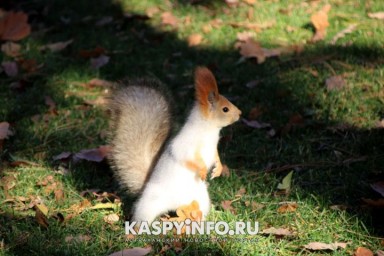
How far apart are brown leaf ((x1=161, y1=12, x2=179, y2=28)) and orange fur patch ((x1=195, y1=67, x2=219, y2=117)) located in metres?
2.91

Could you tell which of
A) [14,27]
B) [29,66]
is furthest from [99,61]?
[14,27]

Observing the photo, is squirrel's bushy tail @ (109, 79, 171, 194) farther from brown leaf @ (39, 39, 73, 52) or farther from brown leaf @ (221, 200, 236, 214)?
brown leaf @ (39, 39, 73, 52)

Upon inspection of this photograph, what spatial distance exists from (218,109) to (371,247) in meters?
0.89

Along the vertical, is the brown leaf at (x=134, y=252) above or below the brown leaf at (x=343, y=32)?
below

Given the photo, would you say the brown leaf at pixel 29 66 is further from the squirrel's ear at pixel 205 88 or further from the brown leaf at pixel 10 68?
the squirrel's ear at pixel 205 88

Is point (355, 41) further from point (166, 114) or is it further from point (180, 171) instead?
point (180, 171)

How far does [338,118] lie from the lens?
3633 mm

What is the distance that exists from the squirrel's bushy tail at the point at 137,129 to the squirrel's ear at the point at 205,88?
1.39 feet

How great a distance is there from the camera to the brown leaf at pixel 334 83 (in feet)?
12.7

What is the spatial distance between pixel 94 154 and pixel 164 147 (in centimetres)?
71

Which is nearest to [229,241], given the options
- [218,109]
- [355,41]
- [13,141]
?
[218,109]

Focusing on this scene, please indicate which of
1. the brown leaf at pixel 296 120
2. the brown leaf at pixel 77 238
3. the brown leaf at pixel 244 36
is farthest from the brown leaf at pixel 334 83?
the brown leaf at pixel 77 238

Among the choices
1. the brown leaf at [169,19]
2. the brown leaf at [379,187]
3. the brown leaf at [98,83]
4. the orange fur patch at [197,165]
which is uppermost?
the orange fur patch at [197,165]

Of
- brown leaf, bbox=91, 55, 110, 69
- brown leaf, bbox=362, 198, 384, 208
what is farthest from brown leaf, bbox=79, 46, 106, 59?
brown leaf, bbox=362, 198, 384, 208
